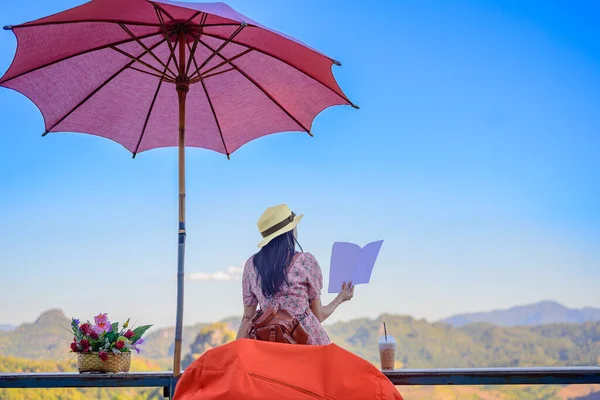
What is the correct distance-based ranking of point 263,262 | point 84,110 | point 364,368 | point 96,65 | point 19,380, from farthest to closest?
point 84,110, point 96,65, point 19,380, point 263,262, point 364,368

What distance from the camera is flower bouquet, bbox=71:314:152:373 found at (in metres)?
3.55

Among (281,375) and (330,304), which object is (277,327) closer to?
(330,304)

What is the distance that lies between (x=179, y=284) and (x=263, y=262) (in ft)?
1.55

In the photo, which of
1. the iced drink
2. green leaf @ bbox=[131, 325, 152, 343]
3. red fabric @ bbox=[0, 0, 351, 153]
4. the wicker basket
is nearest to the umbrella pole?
red fabric @ bbox=[0, 0, 351, 153]

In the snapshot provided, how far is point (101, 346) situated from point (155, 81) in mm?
1679

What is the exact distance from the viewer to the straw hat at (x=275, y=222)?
10.5 ft

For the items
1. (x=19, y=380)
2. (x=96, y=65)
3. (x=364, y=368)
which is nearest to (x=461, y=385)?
(x=364, y=368)

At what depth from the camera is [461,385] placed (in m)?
3.21

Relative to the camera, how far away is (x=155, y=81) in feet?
13.3

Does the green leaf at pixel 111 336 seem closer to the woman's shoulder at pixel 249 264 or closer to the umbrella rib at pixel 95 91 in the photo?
the woman's shoulder at pixel 249 264

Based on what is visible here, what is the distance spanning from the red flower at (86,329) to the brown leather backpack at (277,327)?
3.85ft

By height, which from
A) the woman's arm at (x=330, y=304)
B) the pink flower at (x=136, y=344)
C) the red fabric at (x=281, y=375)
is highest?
A: the woman's arm at (x=330, y=304)

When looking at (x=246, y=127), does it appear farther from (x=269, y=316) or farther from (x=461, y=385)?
(x=461, y=385)

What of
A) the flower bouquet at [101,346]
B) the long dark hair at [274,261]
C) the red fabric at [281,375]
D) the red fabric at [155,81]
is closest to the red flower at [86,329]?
the flower bouquet at [101,346]
